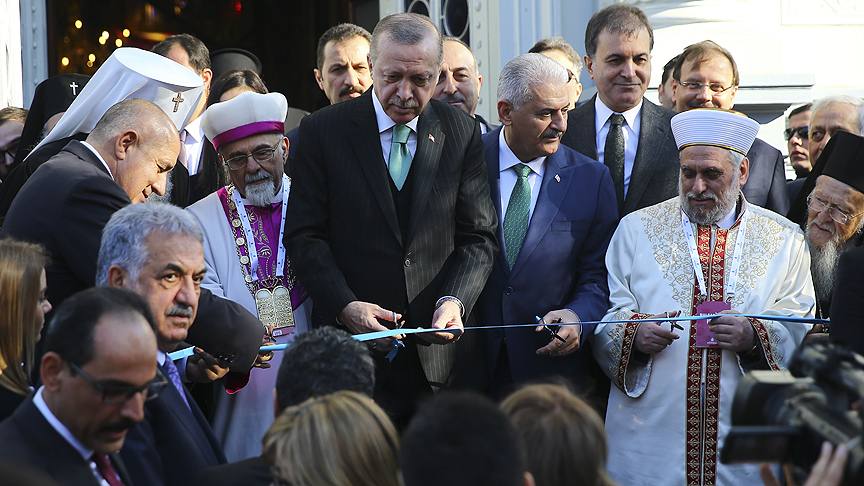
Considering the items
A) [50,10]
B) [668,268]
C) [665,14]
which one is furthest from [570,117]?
[50,10]

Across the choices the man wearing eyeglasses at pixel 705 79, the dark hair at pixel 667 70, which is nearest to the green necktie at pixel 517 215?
the man wearing eyeglasses at pixel 705 79

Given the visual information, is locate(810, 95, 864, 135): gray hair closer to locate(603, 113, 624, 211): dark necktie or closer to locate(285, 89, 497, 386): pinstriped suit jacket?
locate(603, 113, 624, 211): dark necktie

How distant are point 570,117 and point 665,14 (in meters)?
2.11

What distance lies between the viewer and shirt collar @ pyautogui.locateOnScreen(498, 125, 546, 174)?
4594 mm

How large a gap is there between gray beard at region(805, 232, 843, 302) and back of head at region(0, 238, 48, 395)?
328cm

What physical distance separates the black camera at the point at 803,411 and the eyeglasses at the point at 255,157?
2.76 metres

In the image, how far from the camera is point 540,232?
14.6 ft

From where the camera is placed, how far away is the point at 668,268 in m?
4.42

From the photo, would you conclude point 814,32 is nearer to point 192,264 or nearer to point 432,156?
point 432,156

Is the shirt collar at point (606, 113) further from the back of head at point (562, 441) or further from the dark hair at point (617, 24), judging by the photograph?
the back of head at point (562, 441)

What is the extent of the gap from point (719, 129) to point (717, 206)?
1.11 ft

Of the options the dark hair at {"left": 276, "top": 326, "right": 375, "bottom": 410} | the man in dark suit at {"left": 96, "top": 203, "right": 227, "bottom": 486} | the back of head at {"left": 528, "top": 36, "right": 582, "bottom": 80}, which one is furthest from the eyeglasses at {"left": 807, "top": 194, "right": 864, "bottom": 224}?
the man in dark suit at {"left": 96, "top": 203, "right": 227, "bottom": 486}

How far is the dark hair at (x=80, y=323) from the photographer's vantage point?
Result: 2.35m

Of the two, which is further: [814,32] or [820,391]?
[814,32]
